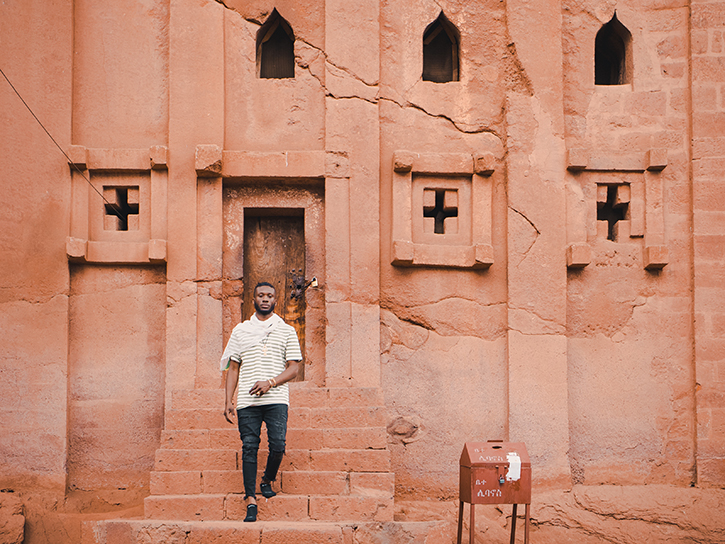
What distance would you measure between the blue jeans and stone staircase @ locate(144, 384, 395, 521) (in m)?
0.31

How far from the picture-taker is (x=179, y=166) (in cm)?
731

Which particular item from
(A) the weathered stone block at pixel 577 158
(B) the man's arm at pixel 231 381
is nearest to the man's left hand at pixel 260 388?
(B) the man's arm at pixel 231 381

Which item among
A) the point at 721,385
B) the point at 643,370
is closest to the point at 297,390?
the point at 643,370

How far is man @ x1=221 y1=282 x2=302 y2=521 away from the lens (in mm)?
5578

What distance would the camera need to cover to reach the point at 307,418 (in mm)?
6520

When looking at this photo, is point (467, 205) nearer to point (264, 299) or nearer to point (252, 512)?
point (264, 299)

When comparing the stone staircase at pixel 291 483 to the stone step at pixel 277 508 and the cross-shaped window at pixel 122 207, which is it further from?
the cross-shaped window at pixel 122 207

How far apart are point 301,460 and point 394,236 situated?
237 cm

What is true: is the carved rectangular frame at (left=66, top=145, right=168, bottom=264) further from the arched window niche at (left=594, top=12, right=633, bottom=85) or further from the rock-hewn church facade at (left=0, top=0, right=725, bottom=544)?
the arched window niche at (left=594, top=12, right=633, bottom=85)

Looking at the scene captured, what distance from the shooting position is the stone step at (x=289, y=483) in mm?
5938

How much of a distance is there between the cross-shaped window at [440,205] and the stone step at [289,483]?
2.73 meters

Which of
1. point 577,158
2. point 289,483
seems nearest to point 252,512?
point 289,483

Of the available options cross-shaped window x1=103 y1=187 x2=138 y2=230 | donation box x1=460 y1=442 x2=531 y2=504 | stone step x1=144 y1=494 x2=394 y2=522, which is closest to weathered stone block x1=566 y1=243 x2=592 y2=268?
donation box x1=460 y1=442 x2=531 y2=504

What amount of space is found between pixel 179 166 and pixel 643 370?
498 cm
